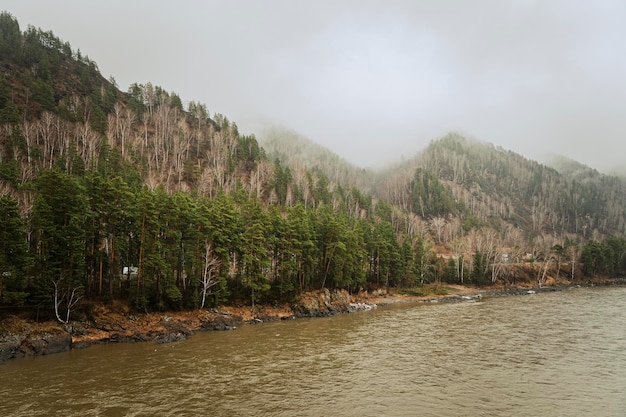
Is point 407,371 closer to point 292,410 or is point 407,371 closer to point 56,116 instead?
point 292,410

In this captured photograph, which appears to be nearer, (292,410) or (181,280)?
(292,410)

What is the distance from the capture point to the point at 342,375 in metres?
24.9

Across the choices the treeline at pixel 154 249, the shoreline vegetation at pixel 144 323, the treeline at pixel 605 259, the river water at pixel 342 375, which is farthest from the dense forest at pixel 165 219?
the river water at pixel 342 375

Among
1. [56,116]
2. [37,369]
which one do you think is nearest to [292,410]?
[37,369]

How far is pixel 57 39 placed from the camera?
153m

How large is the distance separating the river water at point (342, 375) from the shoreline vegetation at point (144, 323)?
192 centimetres

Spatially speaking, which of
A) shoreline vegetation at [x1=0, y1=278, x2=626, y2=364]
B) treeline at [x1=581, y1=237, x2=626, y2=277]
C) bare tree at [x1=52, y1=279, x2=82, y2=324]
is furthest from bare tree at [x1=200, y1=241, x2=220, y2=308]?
treeline at [x1=581, y1=237, x2=626, y2=277]

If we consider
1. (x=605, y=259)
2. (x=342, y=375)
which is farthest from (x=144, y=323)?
(x=605, y=259)

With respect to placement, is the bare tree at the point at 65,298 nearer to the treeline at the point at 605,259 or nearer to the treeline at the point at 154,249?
the treeline at the point at 154,249

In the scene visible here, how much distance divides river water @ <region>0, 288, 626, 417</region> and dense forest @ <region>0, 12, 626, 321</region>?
10439mm

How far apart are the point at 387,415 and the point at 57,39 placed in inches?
7852

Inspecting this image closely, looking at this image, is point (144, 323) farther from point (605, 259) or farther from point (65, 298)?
point (605, 259)

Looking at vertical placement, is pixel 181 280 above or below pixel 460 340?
above

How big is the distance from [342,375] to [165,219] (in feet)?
105
